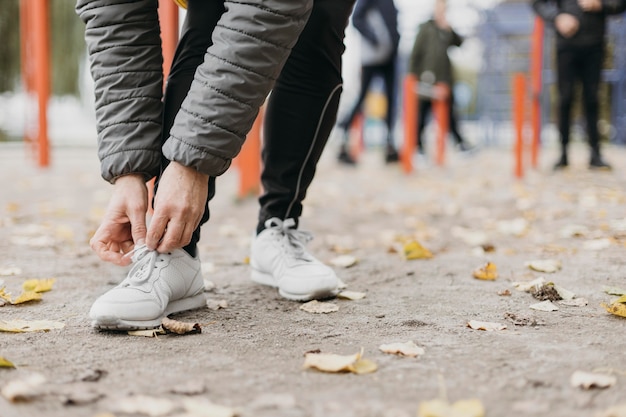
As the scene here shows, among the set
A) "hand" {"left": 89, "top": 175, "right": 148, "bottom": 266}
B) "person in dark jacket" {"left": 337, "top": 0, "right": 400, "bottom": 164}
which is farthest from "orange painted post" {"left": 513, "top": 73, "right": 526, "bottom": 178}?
"hand" {"left": 89, "top": 175, "right": 148, "bottom": 266}

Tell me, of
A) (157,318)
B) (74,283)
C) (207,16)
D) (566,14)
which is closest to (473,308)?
(157,318)

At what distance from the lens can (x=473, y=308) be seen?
5.37 feet

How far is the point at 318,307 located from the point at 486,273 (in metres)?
0.59

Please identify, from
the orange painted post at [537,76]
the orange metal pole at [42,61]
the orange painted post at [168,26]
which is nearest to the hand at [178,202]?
the orange painted post at [168,26]

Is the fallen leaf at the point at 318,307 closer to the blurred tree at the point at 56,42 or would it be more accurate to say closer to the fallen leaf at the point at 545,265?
the fallen leaf at the point at 545,265

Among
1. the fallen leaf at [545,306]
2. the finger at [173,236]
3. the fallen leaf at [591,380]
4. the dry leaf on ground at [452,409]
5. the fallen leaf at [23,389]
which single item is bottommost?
the fallen leaf at [545,306]

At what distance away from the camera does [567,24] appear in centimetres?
480

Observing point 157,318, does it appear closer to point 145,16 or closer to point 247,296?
point 247,296

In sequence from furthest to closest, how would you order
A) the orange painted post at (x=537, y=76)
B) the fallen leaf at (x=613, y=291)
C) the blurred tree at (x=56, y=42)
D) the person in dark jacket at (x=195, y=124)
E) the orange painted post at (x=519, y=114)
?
1. the blurred tree at (x=56, y=42)
2. the orange painted post at (x=537, y=76)
3. the orange painted post at (x=519, y=114)
4. the fallen leaf at (x=613, y=291)
5. the person in dark jacket at (x=195, y=124)

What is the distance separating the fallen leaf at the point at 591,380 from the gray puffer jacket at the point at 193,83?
731 millimetres

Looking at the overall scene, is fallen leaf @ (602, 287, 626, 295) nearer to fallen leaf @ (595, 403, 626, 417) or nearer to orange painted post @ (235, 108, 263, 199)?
fallen leaf @ (595, 403, 626, 417)

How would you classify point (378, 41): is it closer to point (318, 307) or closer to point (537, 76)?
point (537, 76)

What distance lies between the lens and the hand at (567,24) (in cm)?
480

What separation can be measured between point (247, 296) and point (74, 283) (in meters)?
0.53
